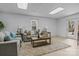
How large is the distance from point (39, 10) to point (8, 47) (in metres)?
1.39

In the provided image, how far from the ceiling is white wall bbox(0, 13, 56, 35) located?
0.12 m

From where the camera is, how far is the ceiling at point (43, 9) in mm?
2234

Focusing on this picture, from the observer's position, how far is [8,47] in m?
2.14

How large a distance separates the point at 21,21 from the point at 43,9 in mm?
792

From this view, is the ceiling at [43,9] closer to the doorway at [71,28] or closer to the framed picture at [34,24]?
the framed picture at [34,24]

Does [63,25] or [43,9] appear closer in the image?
[43,9]

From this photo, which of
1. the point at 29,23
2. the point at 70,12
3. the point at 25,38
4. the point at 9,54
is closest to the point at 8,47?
the point at 9,54

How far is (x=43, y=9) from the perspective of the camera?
8.57ft

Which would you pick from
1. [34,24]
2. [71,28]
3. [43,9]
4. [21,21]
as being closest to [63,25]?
[71,28]

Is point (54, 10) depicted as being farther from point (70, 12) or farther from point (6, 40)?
point (6, 40)

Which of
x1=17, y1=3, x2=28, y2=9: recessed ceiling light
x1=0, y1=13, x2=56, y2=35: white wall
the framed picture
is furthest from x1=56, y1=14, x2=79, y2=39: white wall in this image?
x1=17, y1=3, x2=28, y2=9: recessed ceiling light

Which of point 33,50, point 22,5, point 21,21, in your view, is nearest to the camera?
point 22,5

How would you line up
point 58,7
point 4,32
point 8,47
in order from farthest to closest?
point 58,7, point 4,32, point 8,47

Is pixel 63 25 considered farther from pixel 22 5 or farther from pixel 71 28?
pixel 22 5
